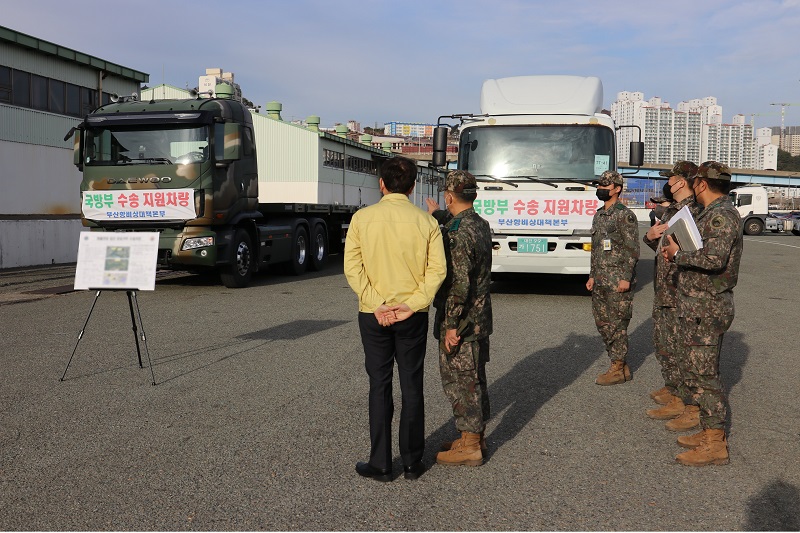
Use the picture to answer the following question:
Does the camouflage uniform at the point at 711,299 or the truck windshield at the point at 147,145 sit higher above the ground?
the truck windshield at the point at 147,145

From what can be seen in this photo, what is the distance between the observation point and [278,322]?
9.14 m

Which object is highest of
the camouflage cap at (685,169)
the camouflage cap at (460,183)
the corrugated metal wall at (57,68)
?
the corrugated metal wall at (57,68)

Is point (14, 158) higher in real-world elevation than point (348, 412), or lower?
higher

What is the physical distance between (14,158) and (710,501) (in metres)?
21.2

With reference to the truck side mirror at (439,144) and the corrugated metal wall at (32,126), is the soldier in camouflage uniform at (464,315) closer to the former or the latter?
the truck side mirror at (439,144)

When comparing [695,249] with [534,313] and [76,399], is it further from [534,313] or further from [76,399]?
[534,313]

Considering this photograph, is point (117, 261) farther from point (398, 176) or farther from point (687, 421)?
point (687, 421)

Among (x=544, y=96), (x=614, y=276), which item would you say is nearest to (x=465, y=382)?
(x=614, y=276)

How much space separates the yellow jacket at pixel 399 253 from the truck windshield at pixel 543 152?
7125 mm

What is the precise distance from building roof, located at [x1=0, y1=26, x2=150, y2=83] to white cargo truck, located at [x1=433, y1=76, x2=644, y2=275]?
51.2ft

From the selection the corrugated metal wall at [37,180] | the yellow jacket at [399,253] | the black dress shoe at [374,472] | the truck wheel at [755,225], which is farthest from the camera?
the truck wheel at [755,225]

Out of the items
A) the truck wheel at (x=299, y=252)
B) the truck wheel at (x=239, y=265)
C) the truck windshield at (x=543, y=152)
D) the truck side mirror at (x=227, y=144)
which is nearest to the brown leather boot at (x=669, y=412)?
the truck windshield at (x=543, y=152)

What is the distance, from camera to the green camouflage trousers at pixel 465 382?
13.3ft

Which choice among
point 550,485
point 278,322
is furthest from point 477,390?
A: point 278,322
